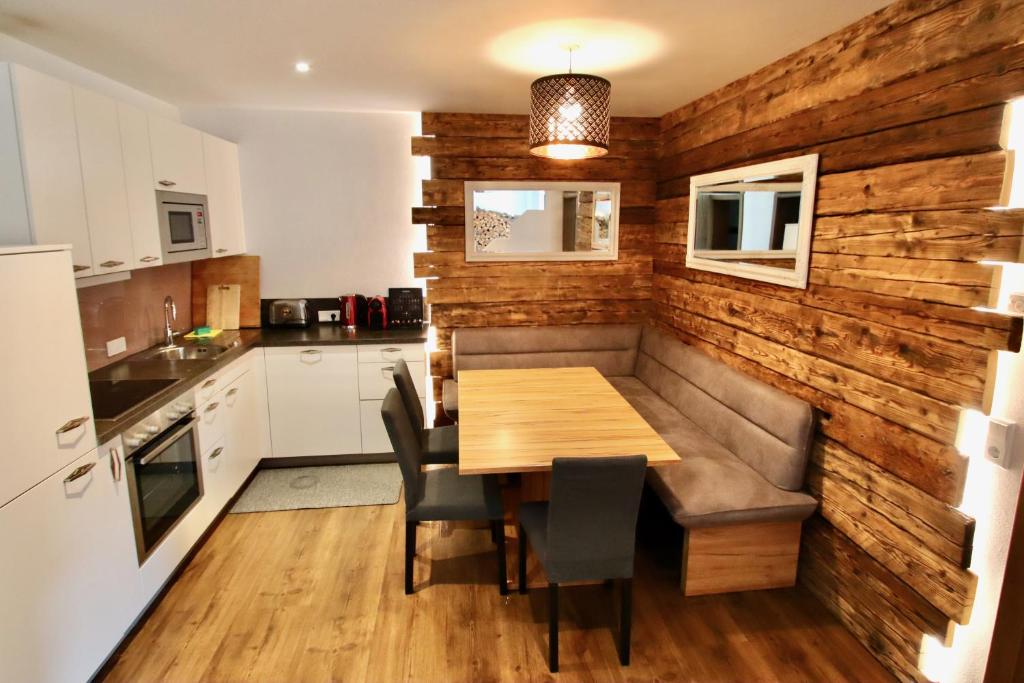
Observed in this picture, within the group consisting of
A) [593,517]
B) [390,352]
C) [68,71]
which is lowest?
[593,517]

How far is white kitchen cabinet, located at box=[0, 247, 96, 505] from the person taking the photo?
5.57 feet

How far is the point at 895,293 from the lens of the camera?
2.08 metres

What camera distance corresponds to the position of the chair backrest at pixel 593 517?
1.97 meters

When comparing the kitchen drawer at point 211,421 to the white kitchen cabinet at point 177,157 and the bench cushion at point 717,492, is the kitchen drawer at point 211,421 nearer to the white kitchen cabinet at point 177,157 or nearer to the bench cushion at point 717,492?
the white kitchen cabinet at point 177,157

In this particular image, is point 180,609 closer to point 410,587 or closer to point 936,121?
point 410,587

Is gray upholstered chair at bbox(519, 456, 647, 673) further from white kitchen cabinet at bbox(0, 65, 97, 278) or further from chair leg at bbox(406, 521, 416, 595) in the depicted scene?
white kitchen cabinet at bbox(0, 65, 97, 278)

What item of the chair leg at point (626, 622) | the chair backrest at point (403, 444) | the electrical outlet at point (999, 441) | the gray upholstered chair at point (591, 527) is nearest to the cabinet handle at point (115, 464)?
the chair backrest at point (403, 444)

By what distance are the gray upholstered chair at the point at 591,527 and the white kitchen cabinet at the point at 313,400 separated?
6.60ft

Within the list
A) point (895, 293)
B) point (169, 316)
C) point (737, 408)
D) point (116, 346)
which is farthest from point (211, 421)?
point (895, 293)

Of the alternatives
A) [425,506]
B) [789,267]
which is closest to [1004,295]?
[789,267]

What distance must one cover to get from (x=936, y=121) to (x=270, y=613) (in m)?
3.16

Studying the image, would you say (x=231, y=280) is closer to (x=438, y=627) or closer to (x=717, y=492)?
(x=438, y=627)

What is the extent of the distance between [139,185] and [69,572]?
1.80 meters

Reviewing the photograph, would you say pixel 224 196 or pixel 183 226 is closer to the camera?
pixel 183 226
